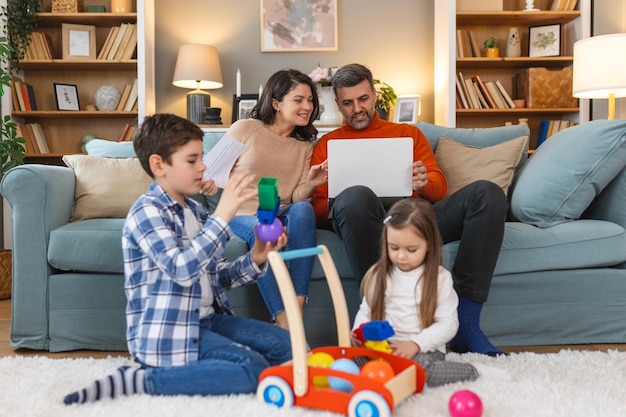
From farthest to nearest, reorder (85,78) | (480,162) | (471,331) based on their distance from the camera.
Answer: (85,78), (480,162), (471,331)

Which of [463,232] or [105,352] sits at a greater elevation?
[463,232]

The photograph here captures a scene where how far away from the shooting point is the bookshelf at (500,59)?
170 inches

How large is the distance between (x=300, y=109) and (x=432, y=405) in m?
1.27

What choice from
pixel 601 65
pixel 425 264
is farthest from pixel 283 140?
pixel 601 65

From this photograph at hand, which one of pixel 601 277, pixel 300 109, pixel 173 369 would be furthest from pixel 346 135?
pixel 173 369

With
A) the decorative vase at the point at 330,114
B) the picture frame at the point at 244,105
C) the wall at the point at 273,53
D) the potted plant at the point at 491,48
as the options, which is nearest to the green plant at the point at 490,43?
the potted plant at the point at 491,48

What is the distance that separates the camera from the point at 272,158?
8.07ft

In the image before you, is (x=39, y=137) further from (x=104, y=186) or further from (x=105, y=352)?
(x=105, y=352)

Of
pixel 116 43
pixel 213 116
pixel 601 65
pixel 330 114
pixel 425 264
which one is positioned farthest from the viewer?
pixel 116 43

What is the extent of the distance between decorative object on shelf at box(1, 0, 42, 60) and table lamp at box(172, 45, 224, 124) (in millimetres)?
925

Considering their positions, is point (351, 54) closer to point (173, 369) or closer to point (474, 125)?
point (474, 125)

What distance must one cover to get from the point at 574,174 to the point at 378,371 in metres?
1.26

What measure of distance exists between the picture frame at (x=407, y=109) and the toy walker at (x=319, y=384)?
118 inches

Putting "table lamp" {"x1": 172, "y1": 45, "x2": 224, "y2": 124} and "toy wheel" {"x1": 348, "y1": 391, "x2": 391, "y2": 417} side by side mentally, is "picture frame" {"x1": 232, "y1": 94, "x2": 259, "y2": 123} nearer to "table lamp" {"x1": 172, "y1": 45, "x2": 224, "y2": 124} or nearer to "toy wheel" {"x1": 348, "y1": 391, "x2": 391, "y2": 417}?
"table lamp" {"x1": 172, "y1": 45, "x2": 224, "y2": 124}
